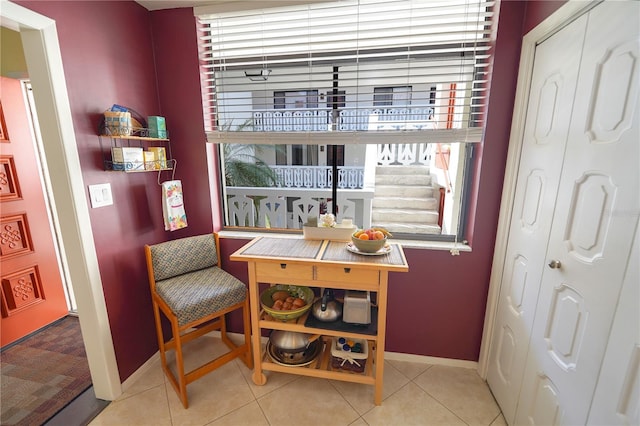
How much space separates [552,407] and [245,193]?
2.23 m

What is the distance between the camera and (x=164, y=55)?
1.81 metres

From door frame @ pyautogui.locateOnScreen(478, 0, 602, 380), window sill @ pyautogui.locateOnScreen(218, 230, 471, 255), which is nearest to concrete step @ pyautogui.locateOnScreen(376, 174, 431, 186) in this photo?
window sill @ pyautogui.locateOnScreen(218, 230, 471, 255)

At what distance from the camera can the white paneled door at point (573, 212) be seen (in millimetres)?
844

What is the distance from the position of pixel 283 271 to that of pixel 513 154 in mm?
1386

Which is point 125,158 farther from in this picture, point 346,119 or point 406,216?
point 406,216

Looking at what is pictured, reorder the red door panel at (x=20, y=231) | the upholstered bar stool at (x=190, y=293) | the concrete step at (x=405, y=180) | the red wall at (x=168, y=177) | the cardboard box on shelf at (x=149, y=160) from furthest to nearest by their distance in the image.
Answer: the concrete step at (x=405, y=180) → the red door panel at (x=20, y=231) → the cardboard box on shelf at (x=149, y=160) → the upholstered bar stool at (x=190, y=293) → the red wall at (x=168, y=177)

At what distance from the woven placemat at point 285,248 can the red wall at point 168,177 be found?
0.38 m

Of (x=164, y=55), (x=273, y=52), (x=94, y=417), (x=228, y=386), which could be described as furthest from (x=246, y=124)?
(x=94, y=417)

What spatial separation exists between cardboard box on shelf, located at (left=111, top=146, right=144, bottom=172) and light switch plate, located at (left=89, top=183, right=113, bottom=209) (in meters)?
0.13

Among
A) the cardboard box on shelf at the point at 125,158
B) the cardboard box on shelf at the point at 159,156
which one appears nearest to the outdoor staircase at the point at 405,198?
the cardboard box on shelf at the point at 159,156

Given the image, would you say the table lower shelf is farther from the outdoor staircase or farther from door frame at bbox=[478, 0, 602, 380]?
the outdoor staircase

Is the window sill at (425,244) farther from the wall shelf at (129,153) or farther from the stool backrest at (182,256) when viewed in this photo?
the wall shelf at (129,153)

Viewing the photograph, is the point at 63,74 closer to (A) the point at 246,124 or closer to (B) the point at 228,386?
(A) the point at 246,124

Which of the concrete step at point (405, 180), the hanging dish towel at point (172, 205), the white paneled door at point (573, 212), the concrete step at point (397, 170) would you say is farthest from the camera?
the concrete step at point (397, 170)
